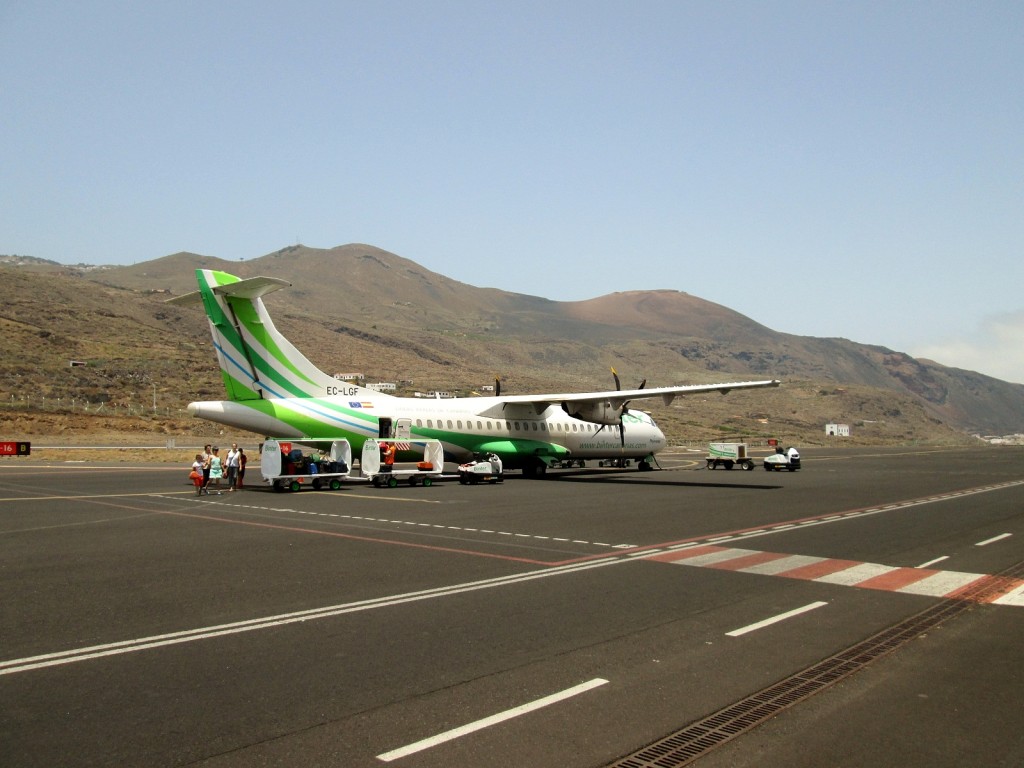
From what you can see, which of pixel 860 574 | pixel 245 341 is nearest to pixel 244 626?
pixel 860 574

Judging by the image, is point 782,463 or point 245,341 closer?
point 245,341

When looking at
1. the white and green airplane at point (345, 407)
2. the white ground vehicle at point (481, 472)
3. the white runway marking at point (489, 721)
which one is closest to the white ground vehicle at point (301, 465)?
the white and green airplane at point (345, 407)

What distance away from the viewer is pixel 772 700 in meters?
6.73

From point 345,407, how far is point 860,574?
69.4 feet

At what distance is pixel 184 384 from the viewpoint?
7625 centimetres

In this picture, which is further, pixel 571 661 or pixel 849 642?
pixel 849 642

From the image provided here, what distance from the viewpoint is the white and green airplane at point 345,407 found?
1112 inches

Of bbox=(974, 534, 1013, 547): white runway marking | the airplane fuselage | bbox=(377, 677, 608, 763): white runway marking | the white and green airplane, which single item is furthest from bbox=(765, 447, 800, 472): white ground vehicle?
bbox=(377, 677, 608, 763): white runway marking

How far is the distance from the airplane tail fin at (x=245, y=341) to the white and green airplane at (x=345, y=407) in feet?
0.11

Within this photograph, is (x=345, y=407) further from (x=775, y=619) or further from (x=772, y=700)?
(x=772, y=700)

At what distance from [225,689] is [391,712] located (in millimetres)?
1522

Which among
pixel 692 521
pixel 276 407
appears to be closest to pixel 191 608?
pixel 692 521

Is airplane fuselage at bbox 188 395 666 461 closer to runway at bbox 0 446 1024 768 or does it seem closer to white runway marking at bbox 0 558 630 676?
runway at bbox 0 446 1024 768

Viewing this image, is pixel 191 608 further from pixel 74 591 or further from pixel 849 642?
pixel 849 642
